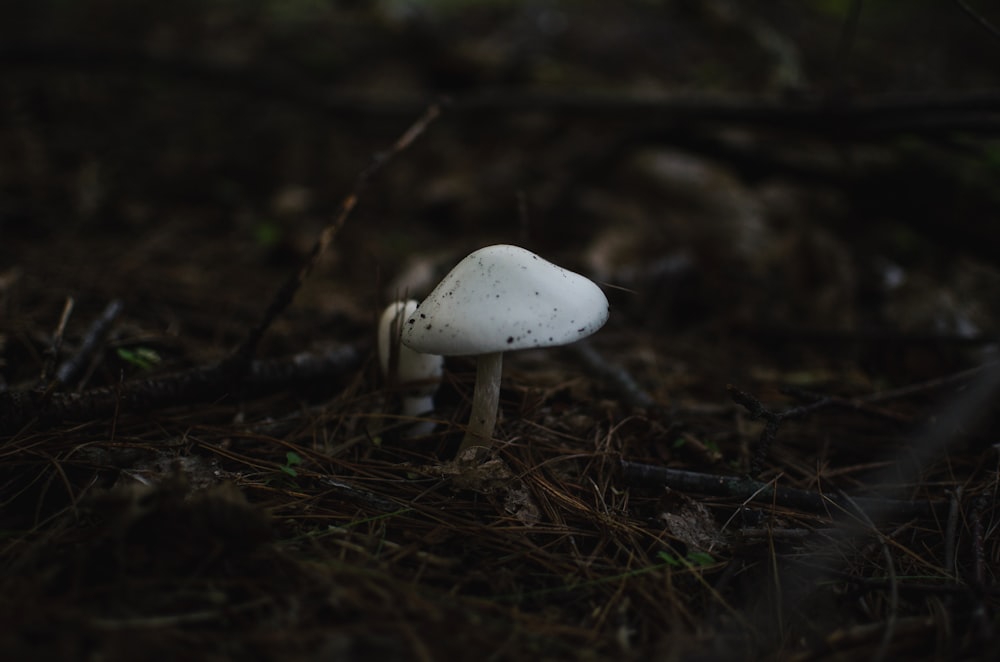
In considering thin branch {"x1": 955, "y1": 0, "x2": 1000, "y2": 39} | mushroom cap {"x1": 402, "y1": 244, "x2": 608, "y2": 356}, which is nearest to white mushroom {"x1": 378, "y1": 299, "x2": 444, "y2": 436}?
mushroom cap {"x1": 402, "y1": 244, "x2": 608, "y2": 356}

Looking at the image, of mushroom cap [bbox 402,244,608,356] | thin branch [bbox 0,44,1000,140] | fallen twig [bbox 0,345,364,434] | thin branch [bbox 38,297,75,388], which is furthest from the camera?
thin branch [bbox 0,44,1000,140]

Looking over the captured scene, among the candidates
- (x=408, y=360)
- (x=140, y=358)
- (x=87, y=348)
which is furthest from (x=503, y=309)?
(x=87, y=348)

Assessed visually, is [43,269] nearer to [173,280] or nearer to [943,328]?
[173,280]

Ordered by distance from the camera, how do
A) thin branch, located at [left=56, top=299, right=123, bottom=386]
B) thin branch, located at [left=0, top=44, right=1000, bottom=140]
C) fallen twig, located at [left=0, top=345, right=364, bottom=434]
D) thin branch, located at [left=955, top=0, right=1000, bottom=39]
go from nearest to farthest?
fallen twig, located at [left=0, top=345, right=364, bottom=434]
thin branch, located at [left=56, top=299, right=123, bottom=386]
thin branch, located at [left=955, top=0, right=1000, bottom=39]
thin branch, located at [left=0, top=44, right=1000, bottom=140]

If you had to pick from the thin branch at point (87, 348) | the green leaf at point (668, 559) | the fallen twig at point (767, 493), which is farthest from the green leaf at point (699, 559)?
the thin branch at point (87, 348)

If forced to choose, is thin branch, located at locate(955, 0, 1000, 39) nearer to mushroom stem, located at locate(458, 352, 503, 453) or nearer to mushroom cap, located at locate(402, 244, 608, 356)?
mushroom cap, located at locate(402, 244, 608, 356)

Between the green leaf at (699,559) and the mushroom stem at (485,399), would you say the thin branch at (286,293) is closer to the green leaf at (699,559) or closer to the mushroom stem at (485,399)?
Result: the mushroom stem at (485,399)

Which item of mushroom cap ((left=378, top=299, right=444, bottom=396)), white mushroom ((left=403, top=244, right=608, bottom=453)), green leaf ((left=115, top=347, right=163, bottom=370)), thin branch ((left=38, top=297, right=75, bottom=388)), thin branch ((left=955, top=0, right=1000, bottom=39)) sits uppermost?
thin branch ((left=955, top=0, right=1000, bottom=39))

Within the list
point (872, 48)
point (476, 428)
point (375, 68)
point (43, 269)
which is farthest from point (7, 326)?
point (872, 48)
